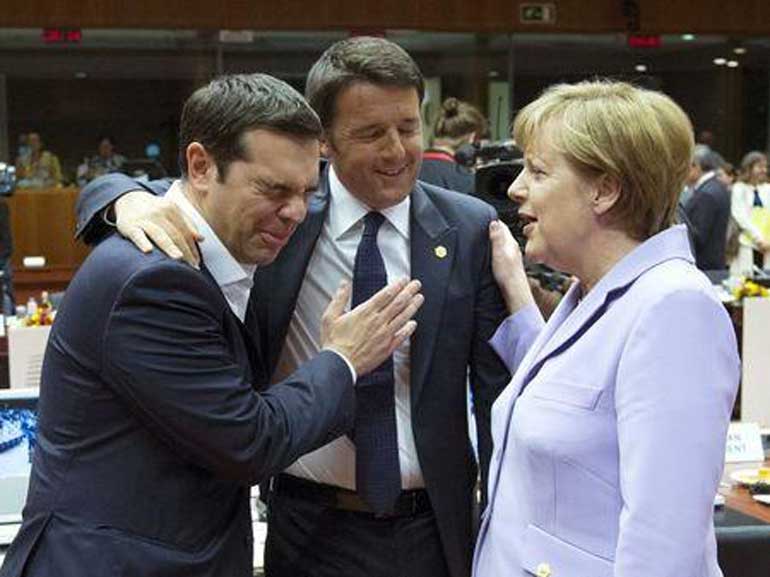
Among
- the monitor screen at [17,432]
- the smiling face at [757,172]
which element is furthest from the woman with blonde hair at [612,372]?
the smiling face at [757,172]

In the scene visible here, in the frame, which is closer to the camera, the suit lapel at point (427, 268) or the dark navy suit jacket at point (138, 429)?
the dark navy suit jacket at point (138, 429)

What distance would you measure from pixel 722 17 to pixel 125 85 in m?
5.87

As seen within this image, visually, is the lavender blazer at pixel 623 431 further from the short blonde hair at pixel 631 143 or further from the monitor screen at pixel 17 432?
the monitor screen at pixel 17 432

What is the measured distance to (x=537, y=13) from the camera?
1109cm

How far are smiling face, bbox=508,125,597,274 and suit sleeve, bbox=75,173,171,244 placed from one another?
64cm

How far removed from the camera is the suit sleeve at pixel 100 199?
1834 mm

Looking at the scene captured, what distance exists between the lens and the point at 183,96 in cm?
1123

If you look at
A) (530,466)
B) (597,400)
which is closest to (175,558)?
(530,466)

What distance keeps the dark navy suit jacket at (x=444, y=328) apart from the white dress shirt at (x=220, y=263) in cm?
21

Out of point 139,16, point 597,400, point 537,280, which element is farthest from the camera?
point 139,16

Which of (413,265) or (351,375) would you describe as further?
(413,265)

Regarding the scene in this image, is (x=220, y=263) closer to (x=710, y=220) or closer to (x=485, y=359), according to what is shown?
(x=485, y=359)

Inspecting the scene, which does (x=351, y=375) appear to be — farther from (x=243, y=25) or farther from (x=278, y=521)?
(x=243, y=25)

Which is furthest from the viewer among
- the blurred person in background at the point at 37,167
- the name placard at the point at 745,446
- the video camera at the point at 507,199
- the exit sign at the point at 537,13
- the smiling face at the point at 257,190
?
the exit sign at the point at 537,13
